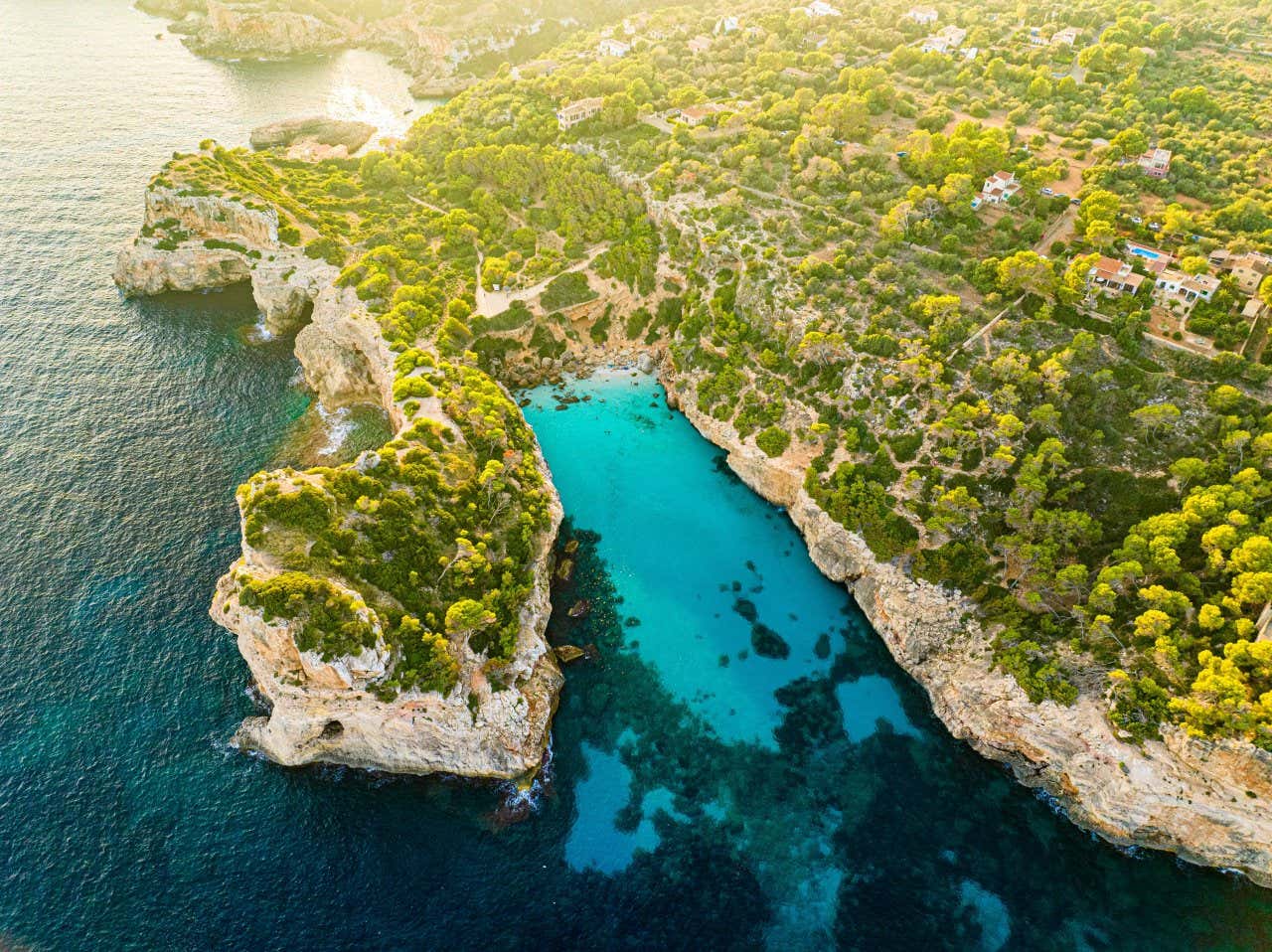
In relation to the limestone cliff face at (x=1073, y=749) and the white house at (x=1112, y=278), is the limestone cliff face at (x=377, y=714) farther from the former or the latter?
the white house at (x=1112, y=278)

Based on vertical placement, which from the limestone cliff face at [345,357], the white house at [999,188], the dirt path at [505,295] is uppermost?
the white house at [999,188]

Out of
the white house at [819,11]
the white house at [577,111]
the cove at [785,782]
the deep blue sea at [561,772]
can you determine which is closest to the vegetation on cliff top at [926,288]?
the white house at [577,111]

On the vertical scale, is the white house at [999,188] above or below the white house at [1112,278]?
above

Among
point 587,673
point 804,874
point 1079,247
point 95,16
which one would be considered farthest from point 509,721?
point 95,16

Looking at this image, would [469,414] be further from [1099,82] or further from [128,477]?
[1099,82]

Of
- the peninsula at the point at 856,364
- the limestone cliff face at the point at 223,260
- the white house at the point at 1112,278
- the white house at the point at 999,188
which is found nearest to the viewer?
the peninsula at the point at 856,364

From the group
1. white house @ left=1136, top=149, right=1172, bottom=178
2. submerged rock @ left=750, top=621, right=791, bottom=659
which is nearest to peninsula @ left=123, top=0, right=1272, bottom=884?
white house @ left=1136, top=149, right=1172, bottom=178

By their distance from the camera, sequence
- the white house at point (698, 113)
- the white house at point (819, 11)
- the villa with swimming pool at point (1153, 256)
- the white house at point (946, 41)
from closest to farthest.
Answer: the villa with swimming pool at point (1153, 256) → the white house at point (698, 113) → the white house at point (946, 41) → the white house at point (819, 11)

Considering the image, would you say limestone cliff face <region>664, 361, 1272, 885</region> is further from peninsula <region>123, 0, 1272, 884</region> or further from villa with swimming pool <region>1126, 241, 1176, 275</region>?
villa with swimming pool <region>1126, 241, 1176, 275</region>
